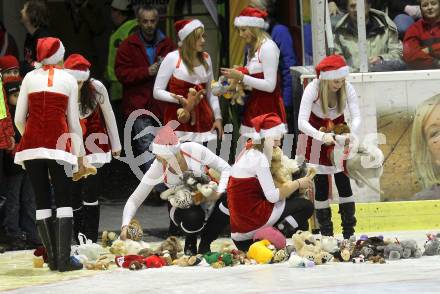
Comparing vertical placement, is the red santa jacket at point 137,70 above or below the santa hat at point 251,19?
below

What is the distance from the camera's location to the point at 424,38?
604 inches

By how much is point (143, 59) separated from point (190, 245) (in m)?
3.77

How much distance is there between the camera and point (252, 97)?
15094 millimetres

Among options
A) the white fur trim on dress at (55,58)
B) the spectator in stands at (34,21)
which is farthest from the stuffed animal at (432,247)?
the spectator in stands at (34,21)

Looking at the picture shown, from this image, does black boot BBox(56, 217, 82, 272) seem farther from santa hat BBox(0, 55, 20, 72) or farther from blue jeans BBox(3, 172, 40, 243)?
santa hat BBox(0, 55, 20, 72)

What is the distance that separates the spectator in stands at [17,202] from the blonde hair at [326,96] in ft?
9.46

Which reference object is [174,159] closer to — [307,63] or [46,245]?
[46,245]

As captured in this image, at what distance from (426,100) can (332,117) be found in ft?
4.38

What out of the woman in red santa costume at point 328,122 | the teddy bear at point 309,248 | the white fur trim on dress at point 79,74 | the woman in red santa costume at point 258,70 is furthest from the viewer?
the woman in red santa costume at point 258,70

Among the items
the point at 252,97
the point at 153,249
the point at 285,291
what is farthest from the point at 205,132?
the point at 285,291

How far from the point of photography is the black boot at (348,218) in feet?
47.1

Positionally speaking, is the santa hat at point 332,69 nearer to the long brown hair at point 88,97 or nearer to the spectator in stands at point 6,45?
the long brown hair at point 88,97

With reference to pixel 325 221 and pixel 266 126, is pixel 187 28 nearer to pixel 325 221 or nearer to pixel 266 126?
pixel 266 126

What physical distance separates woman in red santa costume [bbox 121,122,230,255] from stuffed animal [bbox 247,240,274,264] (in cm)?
59
